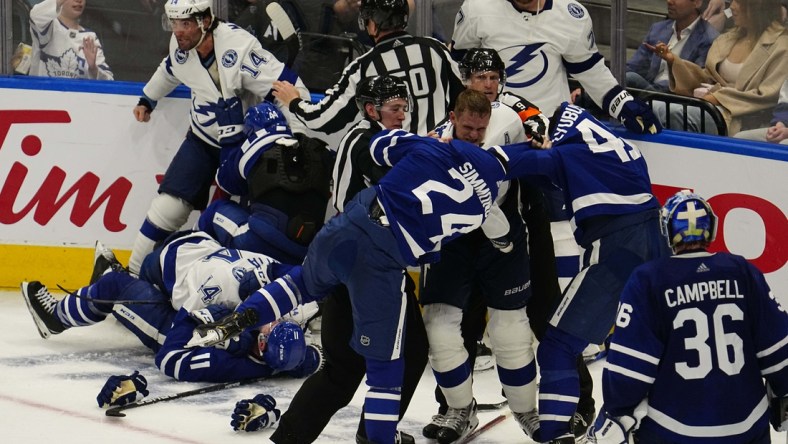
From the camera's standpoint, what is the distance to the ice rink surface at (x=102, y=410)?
4.86m

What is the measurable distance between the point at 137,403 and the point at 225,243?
1.11 metres

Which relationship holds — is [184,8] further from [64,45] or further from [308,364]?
[308,364]

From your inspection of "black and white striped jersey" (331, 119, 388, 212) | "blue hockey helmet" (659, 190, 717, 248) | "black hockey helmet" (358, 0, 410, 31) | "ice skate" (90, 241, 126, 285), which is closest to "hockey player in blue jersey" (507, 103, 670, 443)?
"black and white striped jersey" (331, 119, 388, 212)

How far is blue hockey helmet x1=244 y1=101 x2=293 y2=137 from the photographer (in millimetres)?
6180

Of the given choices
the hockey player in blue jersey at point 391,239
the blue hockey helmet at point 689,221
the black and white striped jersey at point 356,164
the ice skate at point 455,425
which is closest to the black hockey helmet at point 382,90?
the black and white striped jersey at point 356,164

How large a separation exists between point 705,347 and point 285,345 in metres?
2.21

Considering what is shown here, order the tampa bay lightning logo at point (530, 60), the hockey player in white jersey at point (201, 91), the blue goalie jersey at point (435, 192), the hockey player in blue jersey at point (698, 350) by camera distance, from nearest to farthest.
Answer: the hockey player in blue jersey at point (698, 350) → the blue goalie jersey at point (435, 192) → the tampa bay lightning logo at point (530, 60) → the hockey player in white jersey at point (201, 91)

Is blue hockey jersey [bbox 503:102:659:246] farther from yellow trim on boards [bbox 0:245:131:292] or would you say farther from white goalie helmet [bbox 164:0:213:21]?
yellow trim on boards [bbox 0:245:131:292]

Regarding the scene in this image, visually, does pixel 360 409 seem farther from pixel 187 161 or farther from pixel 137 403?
pixel 187 161

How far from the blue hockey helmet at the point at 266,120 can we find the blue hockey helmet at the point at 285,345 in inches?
43.2

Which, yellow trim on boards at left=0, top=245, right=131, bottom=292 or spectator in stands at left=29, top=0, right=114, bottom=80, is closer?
spectator in stands at left=29, top=0, right=114, bottom=80

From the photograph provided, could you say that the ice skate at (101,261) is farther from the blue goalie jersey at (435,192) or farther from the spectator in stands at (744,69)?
the spectator in stands at (744,69)

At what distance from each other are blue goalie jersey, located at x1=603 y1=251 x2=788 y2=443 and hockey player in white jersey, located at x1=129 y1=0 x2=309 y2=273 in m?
3.10

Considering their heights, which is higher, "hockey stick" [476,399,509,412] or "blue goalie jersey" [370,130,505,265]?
"blue goalie jersey" [370,130,505,265]
